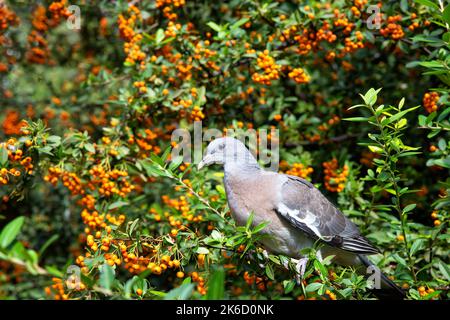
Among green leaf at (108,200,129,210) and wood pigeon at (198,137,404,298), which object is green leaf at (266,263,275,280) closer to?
wood pigeon at (198,137,404,298)

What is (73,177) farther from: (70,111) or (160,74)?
(70,111)

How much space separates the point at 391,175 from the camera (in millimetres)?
2346

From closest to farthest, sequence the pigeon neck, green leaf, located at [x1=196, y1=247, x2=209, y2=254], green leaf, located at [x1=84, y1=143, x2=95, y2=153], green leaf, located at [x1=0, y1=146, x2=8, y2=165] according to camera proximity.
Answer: green leaf, located at [x1=196, y1=247, x2=209, y2=254] < green leaf, located at [x1=0, y1=146, x2=8, y2=165] < the pigeon neck < green leaf, located at [x1=84, y1=143, x2=95, y2=153]

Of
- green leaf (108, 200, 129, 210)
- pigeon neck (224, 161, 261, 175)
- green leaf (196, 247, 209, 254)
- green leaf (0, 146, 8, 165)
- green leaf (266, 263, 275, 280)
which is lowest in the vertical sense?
green leaf (266, 263, 275, 280)

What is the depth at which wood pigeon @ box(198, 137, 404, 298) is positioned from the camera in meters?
2.77

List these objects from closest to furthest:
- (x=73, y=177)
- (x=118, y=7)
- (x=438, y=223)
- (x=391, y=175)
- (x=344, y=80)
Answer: (x=391, y=175)
(x=438, y=223)
(x=73, y=177)
(x=118, y=7)
(x=344, y=80)

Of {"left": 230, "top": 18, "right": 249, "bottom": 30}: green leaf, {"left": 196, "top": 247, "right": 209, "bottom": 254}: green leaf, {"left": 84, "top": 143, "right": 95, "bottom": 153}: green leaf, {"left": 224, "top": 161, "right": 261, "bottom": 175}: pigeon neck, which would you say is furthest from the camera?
{"left": 230, "top": 18, "right": 249, "bottom": 30}: green leaf

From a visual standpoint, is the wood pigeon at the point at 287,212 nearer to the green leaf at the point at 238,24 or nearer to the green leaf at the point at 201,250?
the green leaf at the point at 201,250

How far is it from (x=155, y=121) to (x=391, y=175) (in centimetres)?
181

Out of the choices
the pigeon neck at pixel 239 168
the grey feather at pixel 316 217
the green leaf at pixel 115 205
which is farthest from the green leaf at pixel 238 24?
the green leaf at pixel 115 205

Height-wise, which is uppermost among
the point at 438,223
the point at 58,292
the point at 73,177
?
the point at 73,177

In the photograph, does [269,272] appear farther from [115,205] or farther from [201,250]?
[115,205]

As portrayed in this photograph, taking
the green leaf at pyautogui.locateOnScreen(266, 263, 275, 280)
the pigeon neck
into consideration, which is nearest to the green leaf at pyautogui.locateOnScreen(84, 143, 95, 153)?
the pigeon neck
